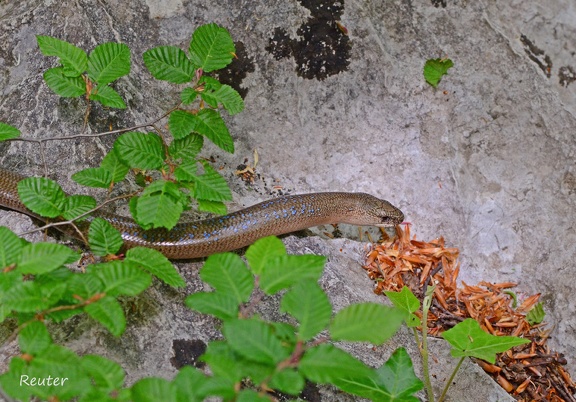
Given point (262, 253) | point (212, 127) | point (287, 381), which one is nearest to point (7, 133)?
point (212, 127)

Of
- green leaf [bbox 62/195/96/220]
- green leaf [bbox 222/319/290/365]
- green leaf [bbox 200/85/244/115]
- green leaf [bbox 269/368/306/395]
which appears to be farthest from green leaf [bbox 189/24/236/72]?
green leaf [bbox 269/368/306/395]

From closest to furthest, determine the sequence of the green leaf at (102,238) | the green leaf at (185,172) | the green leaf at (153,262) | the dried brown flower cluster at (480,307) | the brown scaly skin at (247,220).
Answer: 1. the green leaf at (153,262)
2. the green leaf at (102,238)
3. the green leaf at (185,172)
4. the brown scaly skin at (247,220)
5. the dried brown flower cluster at (480,307)

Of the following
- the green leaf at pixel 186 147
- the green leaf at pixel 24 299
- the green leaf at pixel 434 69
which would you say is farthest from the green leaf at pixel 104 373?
the green leaf at pixel 434 69

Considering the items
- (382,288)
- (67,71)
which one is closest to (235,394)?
(67,71)

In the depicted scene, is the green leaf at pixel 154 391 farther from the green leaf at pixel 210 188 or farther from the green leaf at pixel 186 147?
the green leaf at pixel 186 147

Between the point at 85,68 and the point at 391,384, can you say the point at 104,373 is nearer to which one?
the point at 391,384

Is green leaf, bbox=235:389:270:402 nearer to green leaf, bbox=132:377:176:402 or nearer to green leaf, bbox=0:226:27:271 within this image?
green leaf, bbox=132:377:176:402

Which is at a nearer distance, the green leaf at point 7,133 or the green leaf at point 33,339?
Answer: the green leaf at point 33,339
